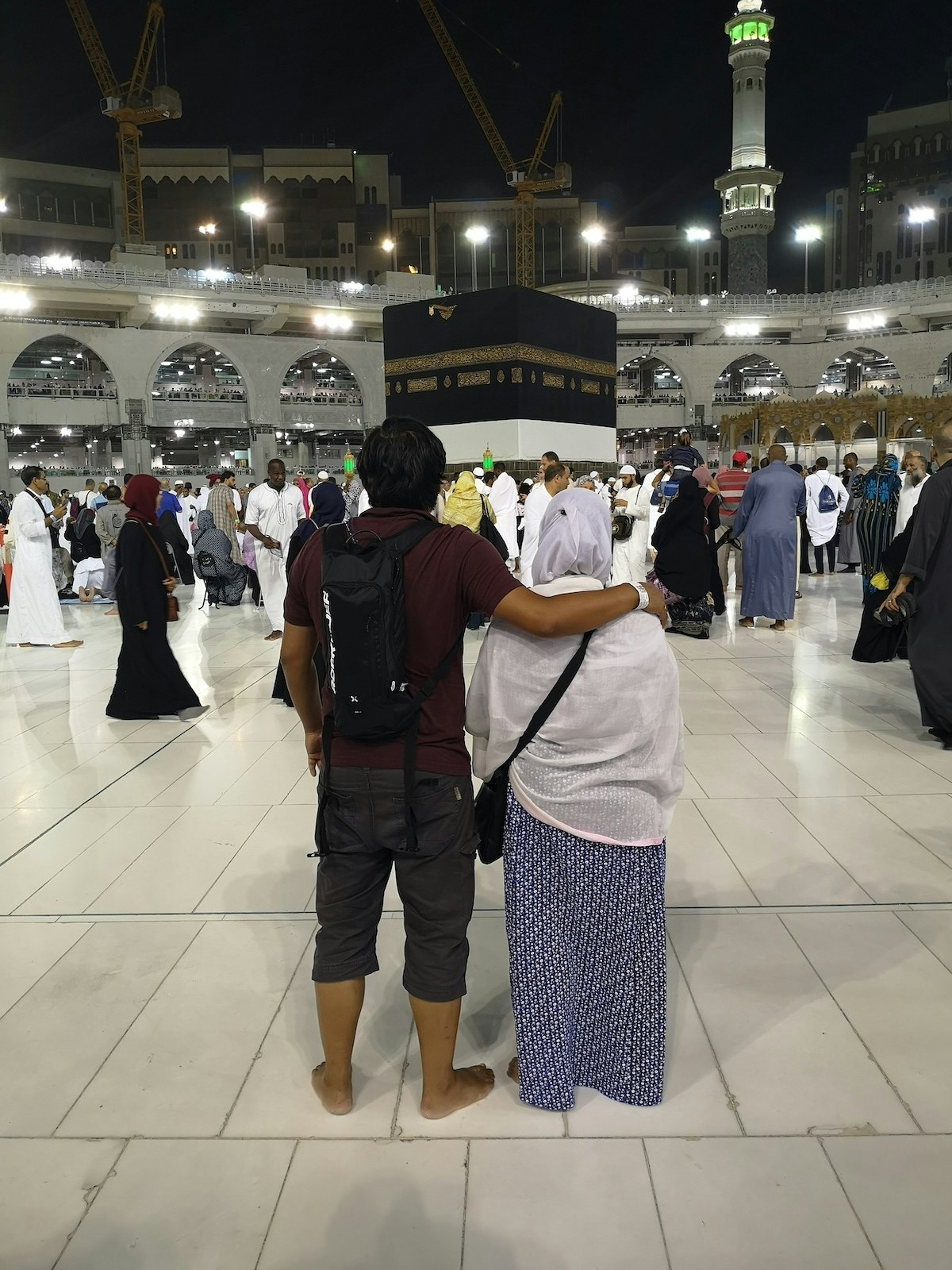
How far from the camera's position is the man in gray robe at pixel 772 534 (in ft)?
23.6

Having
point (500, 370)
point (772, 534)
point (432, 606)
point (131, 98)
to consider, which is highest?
point (131, 98)

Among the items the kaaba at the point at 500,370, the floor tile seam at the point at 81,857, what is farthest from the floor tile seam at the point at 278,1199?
the kaaba at the point at 500,370

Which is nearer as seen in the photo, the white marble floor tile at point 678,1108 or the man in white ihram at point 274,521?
the white marble floor tile at point 678,1108

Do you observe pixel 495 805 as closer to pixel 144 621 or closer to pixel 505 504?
pixel 144 621

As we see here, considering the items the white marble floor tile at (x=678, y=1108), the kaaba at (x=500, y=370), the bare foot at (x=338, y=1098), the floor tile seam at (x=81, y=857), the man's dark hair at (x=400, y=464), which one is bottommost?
the white marble floor tile at (x=678, y=1108)

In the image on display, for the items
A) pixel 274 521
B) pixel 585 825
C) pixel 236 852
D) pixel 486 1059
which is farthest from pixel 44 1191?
pixel 274 521

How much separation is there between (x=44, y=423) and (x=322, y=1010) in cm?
3029

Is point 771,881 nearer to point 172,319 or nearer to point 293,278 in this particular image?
point 172,319

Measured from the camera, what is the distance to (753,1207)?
4.87 ft

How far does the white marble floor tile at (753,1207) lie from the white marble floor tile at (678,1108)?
0.04 meters

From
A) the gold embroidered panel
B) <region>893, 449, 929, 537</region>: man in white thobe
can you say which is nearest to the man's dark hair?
<region>893, 449, 929, 537</region>: man in white thobe

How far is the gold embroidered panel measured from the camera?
2086 cm

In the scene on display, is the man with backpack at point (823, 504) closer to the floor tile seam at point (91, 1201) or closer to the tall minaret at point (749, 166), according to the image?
the floor tile seam at point (91, 1201)

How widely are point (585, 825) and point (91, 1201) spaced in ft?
3.38
